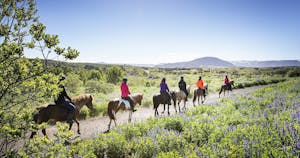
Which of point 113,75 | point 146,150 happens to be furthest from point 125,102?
point 113,75

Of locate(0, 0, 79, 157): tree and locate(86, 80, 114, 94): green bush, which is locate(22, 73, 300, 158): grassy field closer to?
locate(0, 0, 79, 157): tree

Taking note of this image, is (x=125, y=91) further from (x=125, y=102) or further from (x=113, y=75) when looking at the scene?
(x=113, y=75)

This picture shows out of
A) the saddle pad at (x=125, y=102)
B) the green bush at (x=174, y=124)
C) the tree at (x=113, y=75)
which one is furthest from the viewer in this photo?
the tree at (x=113, y=75)

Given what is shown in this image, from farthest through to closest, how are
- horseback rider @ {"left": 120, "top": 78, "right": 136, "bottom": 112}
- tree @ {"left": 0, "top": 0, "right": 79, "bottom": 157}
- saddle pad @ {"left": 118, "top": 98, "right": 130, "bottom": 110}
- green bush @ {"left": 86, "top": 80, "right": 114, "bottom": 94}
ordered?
green bush @ {"left": 86, "top": 80, "right": 114, "bottom": 94} < saddle pad @ {"left": 118, "top": 98, "right": 130, "bottom": 110} < horseback rider @ {"left": 120, "top": 78, "right": 136, "bottom": 112} < tree @ {"left": 0, "top": 0, "right": 79, "bottom": 157}

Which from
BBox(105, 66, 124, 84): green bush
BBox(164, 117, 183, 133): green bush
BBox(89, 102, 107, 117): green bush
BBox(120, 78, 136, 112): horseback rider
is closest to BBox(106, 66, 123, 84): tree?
BBox(105, 66, 124, 84): green bush

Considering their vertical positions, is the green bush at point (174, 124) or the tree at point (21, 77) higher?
the tree at point (21, 77)

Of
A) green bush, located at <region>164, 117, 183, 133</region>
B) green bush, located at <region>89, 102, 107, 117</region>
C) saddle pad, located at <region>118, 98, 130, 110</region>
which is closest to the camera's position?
green bush, located at <region>164, 117, 183, 133</region>

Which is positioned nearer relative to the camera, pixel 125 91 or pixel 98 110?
pixel 125 91

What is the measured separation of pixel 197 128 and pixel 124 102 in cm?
735

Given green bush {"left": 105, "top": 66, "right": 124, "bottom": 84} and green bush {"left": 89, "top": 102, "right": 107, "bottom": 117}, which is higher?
green bush {"left": 105, "top": 66, "right": 124, "bottom": 84}

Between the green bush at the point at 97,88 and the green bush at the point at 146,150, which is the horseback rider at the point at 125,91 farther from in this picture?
the green bush at the point at 97,88

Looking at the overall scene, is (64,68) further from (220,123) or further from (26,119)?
(220,123)

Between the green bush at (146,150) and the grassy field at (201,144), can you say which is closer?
the grassy field at (201,144)

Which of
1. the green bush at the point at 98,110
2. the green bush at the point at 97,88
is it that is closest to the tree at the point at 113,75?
the green bush at the point at 97,88
